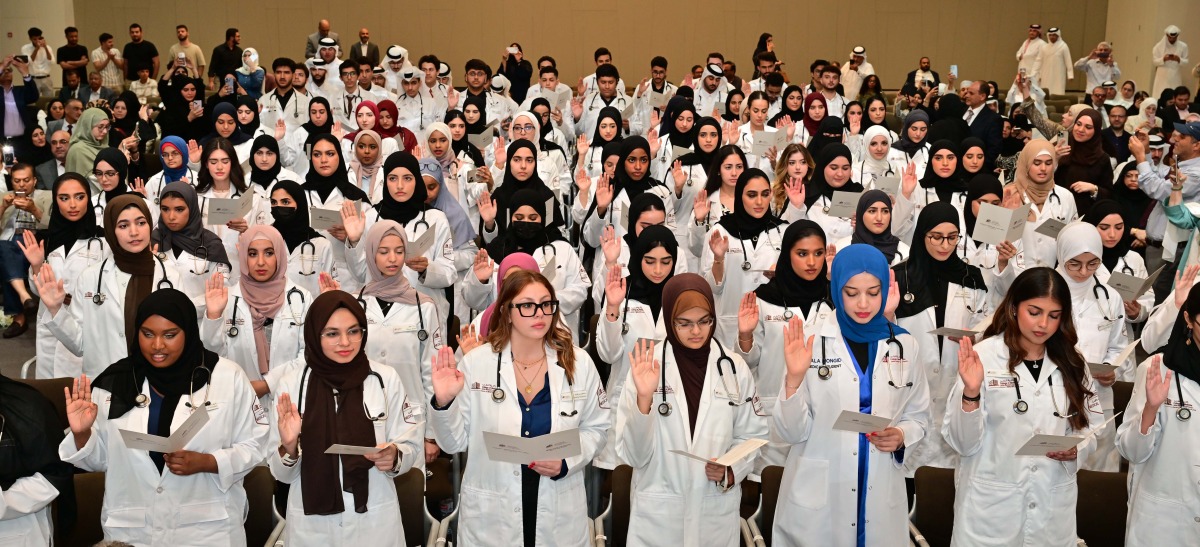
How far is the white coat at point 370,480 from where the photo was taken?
14.4 feet

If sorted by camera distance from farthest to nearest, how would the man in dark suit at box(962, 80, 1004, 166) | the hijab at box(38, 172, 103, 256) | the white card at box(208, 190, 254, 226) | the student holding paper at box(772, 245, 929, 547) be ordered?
the man in dark suit at box(962, 80, 1004, 166) < the hijab at box(38, 172, 103, 256) < the white card at box(208, 190, 254, 226) < the student holding paper at box(772, 245, 929, 547)

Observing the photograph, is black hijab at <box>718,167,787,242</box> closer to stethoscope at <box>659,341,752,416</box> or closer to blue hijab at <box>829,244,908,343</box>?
blue hijab at <box>829,244,908,343</box>

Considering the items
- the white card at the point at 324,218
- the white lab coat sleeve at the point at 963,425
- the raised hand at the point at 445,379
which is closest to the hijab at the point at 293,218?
the white card at the point at 324,218

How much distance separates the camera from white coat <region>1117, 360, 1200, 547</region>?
4535mm

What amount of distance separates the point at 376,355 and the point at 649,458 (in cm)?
207

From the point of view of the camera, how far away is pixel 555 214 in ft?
27.2

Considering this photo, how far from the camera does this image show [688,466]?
4629mm

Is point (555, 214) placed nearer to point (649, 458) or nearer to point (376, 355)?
point (376, 355)

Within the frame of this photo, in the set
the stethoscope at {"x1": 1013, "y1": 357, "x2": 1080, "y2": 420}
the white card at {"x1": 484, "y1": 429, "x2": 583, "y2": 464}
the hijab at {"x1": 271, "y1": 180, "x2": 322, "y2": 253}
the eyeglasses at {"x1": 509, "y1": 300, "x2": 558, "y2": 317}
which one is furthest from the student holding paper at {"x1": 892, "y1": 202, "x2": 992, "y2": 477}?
the hijab at {"x1": 271, "y1": 180, "x2": 322, "y2": 253}

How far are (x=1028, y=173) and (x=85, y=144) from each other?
30.0 feet

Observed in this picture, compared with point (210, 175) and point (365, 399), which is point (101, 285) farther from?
point (365, 399)

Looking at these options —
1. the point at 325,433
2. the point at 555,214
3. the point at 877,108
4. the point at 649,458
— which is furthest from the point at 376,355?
the point at 877,108

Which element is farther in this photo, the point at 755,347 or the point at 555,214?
the point at 555,214

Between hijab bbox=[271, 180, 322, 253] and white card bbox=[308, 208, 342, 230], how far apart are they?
31.3 inches
